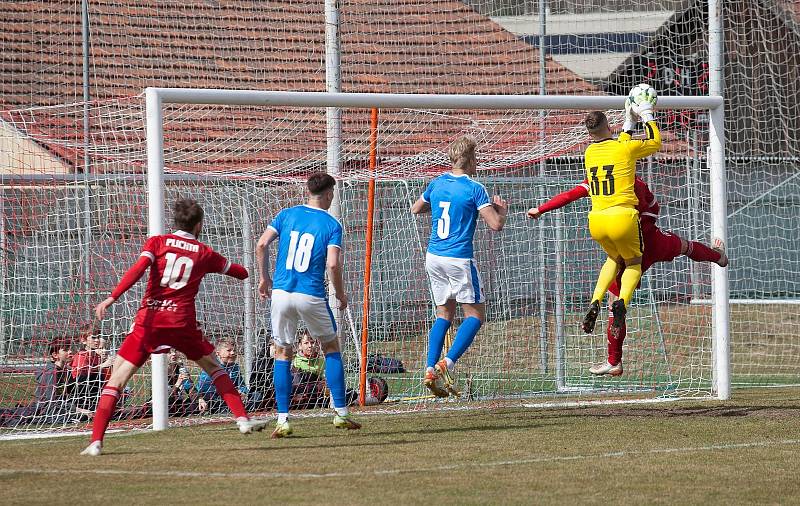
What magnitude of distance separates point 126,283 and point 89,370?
133 inches

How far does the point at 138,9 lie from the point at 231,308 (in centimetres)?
613

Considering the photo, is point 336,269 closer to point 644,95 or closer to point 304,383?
point 644,95

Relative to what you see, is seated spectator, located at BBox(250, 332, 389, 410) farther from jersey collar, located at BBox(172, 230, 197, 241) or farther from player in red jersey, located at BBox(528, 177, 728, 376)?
jersey collar, located at BBox(172, 230, 197, 241)

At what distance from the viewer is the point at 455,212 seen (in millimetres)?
10688

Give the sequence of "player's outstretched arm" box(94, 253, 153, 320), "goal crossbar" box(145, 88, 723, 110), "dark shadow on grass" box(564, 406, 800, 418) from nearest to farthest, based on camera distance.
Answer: "player's outstretched arm" box(94, 253, 153, 320), "goal crossbar" box(145, 88, 723, 110), "dark shadow on grass" box(564, 406, 800, 418)

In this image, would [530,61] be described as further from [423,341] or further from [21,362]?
[21,362]

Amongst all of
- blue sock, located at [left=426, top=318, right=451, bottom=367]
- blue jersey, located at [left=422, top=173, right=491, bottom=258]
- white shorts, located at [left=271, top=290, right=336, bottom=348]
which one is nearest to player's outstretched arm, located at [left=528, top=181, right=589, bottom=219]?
blue jersey, located at [left=422, top=173, right=491, bottom=258]

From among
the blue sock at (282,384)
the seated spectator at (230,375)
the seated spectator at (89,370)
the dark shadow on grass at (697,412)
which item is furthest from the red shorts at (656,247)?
the seated spectator at (89,370)

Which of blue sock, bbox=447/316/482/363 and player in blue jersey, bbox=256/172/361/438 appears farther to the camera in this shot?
blue sock, bbox=447/316/482/363

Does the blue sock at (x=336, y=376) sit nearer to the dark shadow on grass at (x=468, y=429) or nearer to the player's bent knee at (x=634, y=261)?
the dark shadow on grass at (x=468, y=429)

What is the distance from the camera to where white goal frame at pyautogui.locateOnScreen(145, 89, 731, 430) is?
10.7m

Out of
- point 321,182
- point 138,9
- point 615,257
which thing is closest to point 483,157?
point 615,257

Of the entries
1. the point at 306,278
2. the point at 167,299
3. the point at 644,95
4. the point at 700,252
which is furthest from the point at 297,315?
the point at 700,252

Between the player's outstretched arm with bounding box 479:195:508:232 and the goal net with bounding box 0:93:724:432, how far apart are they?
2528mm
